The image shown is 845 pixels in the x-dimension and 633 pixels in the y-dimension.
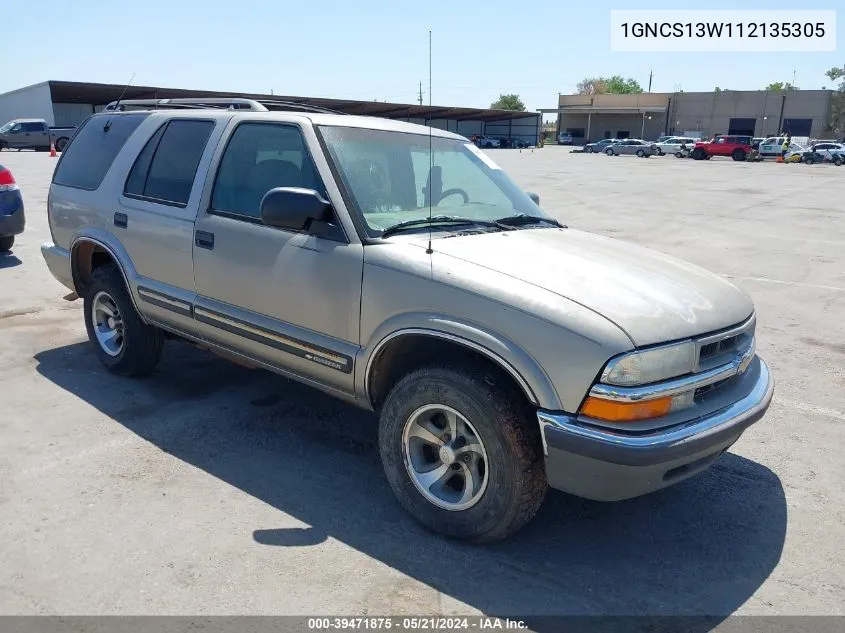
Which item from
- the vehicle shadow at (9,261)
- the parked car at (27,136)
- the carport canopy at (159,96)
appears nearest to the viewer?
the vehicle shadow at (9,261)

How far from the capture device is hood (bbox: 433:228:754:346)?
2.81 meters

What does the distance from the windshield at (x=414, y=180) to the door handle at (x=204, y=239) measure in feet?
3.07

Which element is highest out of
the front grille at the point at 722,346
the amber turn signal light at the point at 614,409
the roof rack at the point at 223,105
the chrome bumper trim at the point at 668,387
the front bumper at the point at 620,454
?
the roof rack at the point at 223,105

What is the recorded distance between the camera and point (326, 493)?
11.7ft

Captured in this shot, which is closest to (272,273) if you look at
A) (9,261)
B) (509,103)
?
(9,261)

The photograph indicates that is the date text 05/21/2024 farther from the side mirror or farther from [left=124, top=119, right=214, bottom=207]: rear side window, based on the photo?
[left=124, top=119, right=214, bottom=207]: rear side window

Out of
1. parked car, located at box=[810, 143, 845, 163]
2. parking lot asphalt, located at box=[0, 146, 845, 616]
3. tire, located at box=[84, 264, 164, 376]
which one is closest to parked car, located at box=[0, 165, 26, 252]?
parking lot asphalt, located at box=[0, 146, 845, 616]

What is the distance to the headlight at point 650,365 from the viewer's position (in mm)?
2650

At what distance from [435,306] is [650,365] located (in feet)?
3.10

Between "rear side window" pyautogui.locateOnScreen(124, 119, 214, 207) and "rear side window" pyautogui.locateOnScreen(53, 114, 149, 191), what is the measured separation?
1.24 feet

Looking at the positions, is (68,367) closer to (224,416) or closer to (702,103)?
(224,416)

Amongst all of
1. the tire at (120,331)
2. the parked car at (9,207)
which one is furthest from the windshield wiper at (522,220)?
the parked car at (9,207)

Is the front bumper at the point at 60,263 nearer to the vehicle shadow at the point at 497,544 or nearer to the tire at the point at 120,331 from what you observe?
the tire at the point at 120,331

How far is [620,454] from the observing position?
261cm
